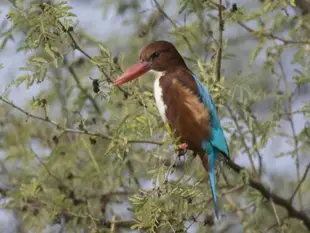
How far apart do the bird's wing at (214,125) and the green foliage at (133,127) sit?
13 centimetres

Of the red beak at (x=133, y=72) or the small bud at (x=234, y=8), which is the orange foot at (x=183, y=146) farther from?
the small bud at (x=234, y=8)

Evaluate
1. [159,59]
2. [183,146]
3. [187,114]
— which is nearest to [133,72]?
[159,59]

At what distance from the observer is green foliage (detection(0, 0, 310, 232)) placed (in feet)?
9.82

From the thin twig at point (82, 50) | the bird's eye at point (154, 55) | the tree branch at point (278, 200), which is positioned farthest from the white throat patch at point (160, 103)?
the tree branch at point (278, 200)

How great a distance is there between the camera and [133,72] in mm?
3301

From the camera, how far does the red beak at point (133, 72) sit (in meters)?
3.19

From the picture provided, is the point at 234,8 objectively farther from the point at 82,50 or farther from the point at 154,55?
the point at 82,50

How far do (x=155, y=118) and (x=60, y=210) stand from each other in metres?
0.67

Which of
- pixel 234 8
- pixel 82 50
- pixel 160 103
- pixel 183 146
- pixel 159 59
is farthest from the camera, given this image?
pixel 159 59

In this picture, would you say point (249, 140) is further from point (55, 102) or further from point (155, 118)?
point (55, 102)

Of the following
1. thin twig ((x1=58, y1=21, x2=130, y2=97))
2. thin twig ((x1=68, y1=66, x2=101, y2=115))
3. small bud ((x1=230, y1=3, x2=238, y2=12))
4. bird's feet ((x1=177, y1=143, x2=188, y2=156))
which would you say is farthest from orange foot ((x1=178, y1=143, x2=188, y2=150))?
thin twig ((x1=68, y1=66, x2=101, y2=115))

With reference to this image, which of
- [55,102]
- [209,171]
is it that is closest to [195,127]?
[209,171]

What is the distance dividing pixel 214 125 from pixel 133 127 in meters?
0.31

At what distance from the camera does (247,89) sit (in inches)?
137
